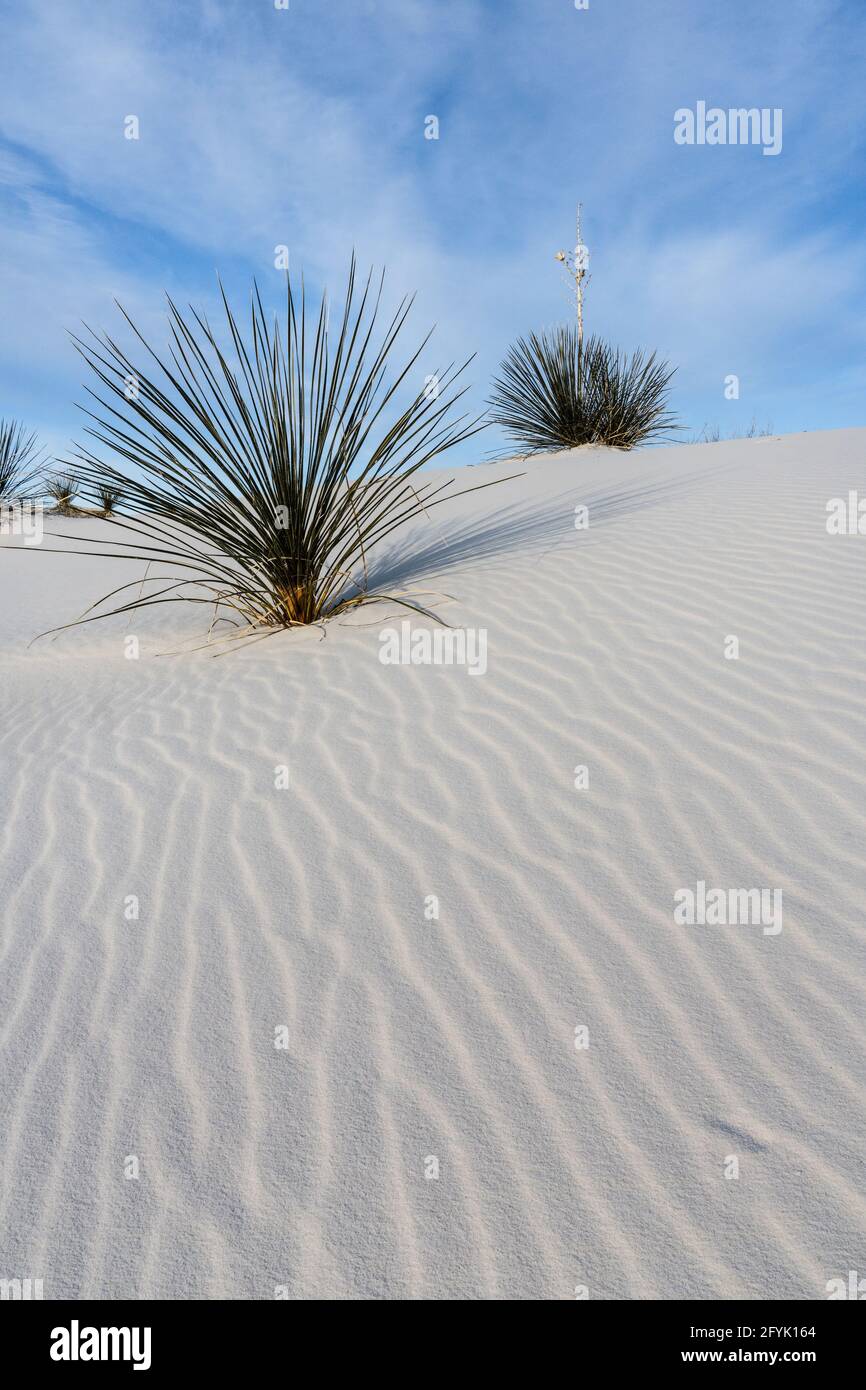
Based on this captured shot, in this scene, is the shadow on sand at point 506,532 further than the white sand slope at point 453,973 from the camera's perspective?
Yes

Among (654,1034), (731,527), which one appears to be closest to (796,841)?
(654,1034)

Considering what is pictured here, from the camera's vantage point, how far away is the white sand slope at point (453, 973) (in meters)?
1.62

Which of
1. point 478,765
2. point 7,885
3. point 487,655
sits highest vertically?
point 487,655

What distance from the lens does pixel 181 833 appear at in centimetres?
306

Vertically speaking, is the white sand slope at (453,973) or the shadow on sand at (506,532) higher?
the shadow on sand at (506,532)

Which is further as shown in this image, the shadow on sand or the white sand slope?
the shadow on sand

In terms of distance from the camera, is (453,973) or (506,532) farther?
(506,532)

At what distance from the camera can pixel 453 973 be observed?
225cm

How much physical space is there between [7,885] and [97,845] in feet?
1.03

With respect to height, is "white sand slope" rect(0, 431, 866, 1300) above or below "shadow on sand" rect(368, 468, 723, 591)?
below

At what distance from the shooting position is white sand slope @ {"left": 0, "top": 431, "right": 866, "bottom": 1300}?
1621mm

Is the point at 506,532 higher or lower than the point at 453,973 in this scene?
higher
